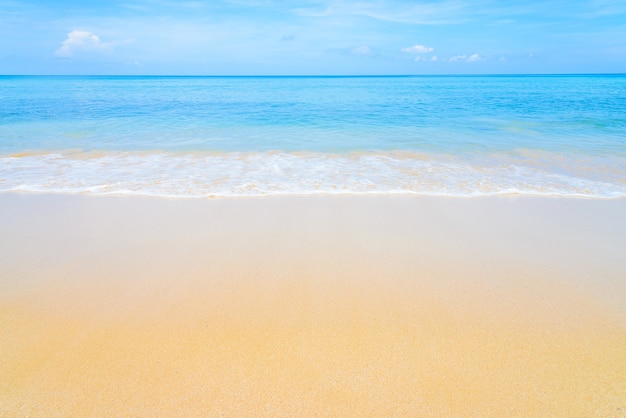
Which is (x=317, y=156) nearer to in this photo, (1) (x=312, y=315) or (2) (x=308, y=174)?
(2) (x=308, y=174)

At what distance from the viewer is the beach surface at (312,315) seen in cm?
231

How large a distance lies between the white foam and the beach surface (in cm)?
136

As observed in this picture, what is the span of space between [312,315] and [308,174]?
16.1 ft

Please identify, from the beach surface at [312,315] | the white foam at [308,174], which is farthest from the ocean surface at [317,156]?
the beach surface at [312,315]

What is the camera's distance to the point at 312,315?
3.10m

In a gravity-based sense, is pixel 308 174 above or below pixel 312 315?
above

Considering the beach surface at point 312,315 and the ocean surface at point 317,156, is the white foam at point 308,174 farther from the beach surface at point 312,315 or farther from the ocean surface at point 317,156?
the beach surface at point 312,315

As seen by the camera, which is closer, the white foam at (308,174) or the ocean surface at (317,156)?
the white foam at (308,174)

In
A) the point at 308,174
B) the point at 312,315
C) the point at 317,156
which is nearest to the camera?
the point at 312,315

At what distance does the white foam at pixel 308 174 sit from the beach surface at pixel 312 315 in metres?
1.36

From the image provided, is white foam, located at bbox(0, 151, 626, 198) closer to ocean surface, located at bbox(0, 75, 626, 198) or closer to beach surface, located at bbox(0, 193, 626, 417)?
ocean surface, located at bbox(0, 75, 626, 198)

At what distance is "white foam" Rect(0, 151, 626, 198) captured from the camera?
21.7ft

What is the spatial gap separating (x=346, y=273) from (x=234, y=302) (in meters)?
1.22

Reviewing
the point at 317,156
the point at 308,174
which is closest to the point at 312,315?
the point at 308,174
